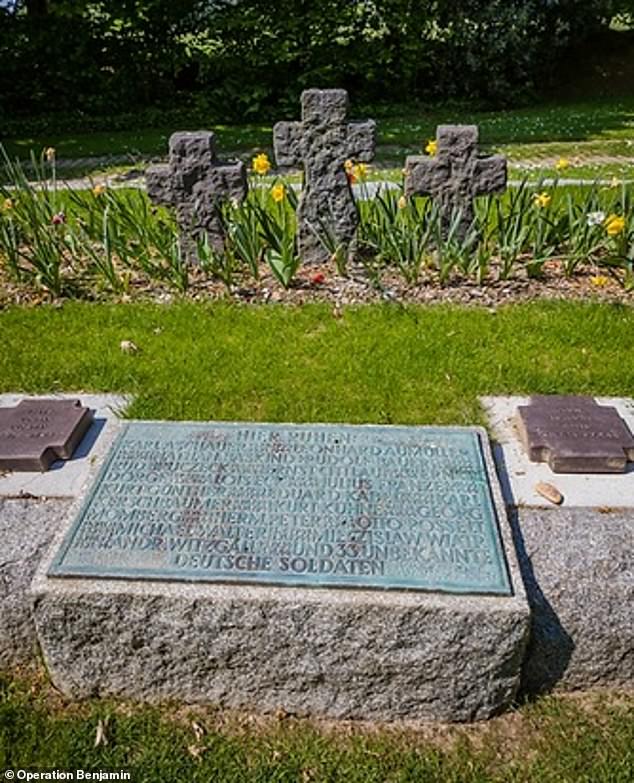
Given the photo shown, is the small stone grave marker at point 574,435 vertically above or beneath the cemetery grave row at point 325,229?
beneath

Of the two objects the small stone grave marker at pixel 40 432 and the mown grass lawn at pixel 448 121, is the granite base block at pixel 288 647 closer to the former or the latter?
the small stone grave marker at pixel 40 432

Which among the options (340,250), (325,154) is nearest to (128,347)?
(340,250)

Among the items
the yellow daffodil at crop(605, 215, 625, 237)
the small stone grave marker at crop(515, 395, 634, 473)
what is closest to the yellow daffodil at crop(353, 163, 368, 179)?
the yellow daffodil at crop(605, 215, 625, 237)

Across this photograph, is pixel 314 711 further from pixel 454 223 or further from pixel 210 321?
pixel 454 223

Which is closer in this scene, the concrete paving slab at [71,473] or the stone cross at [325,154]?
the concrete paving slab at [71,473]

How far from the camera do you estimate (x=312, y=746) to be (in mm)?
2375

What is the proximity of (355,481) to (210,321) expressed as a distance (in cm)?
213

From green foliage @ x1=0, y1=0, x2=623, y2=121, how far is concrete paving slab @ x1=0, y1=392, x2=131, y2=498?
11.4 m

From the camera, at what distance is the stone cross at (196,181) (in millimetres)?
4734

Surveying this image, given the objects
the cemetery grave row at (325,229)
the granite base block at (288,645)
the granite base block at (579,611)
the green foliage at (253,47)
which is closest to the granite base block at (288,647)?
the granite base block at (288,645)

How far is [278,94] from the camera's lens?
46.4 feet

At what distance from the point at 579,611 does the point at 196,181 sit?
138 inches

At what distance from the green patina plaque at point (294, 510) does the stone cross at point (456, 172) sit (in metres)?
2.35

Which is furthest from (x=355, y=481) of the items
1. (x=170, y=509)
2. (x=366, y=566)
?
(x=170, y=509)
